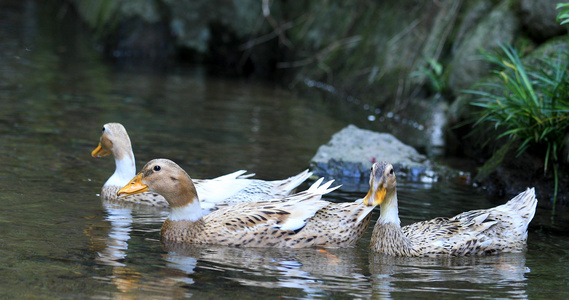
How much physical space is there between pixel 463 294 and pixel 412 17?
39.0 ft

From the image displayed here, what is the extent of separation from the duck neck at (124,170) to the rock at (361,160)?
235 cm

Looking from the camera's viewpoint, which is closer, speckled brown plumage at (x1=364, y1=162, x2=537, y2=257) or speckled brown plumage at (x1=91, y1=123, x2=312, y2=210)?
speckled brown plumage at (x1=364, y1=162, x2=537, y2=257)

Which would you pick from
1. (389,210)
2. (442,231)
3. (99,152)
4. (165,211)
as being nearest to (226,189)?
(165,211)

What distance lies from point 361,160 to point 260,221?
352 cm

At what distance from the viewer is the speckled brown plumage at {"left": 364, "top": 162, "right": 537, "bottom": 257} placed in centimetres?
679

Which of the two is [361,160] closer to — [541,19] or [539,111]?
[539,111]

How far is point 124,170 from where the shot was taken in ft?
29.1

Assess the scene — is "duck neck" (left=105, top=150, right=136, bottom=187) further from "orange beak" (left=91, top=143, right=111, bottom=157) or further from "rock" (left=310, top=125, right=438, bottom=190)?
"rock" (left=310, top=125, right=438, bottom=190)

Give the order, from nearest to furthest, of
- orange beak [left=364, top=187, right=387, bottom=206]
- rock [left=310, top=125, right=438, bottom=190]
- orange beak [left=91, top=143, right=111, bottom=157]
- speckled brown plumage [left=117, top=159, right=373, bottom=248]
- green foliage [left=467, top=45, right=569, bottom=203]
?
1. orange beak [left=364, top=187, right=387, bottom=206]
2. speckled brown plumage [left=117, top=159, right=373, bottom=248]
3. green foliage [left=467, top=45, right=569, bottom=203]
4. orange beak [left=91, top=143, right=111, bottom=157]
5. rock [left=310, top=125, right=438, bottom=190]

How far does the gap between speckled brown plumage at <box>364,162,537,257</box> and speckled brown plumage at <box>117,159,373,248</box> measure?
0.86 ft

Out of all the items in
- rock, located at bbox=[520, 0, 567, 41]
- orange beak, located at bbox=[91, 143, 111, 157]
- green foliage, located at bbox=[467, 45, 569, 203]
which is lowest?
orange beak, located at bbox=[91, 143, 111, 157]

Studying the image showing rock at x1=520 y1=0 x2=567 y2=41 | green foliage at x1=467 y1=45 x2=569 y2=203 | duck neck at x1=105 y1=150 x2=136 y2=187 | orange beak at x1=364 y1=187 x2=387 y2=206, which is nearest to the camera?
orange beak at x1=364 y1=187 x2=387 y2=206

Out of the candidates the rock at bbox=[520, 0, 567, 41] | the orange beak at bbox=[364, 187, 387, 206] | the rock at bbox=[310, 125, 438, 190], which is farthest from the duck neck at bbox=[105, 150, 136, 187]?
the rock at bbox=[520, 0, 567, 41]

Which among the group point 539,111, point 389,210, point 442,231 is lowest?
point 442,231
